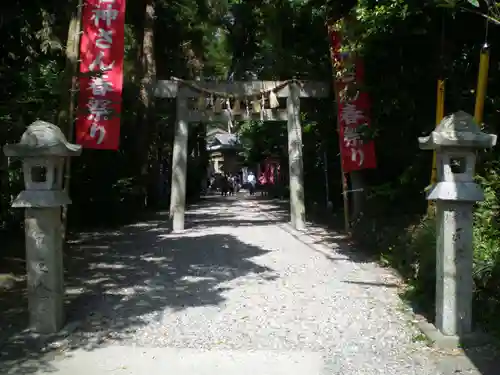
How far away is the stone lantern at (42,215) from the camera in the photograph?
5812 mm

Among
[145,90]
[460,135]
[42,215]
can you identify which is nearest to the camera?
[460,135]

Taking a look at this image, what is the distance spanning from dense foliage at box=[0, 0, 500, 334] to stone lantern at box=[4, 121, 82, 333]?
2339mm

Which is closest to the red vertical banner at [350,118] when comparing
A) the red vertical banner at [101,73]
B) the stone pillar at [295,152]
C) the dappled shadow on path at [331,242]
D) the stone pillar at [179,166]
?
the dappled shadow on path at [331,242]

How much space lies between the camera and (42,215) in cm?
592

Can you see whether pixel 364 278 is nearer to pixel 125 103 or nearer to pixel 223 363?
pixel 223 363

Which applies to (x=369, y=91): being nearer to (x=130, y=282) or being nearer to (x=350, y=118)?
(x=350, y=118)

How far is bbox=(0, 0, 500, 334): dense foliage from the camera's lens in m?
7.84

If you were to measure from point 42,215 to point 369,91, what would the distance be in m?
6.15

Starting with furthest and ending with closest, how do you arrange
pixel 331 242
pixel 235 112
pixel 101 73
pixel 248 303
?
1. pixel 235 112
2. pixel 331 242
3. pixel 101 73
4. pixel 248 303

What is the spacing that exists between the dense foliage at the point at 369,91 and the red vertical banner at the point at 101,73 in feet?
1.83

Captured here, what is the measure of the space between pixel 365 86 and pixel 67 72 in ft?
16.5

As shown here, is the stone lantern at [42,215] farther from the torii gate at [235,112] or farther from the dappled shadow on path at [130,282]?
the torii gate at [235,112]

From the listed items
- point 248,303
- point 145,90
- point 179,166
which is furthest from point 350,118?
point 145,90

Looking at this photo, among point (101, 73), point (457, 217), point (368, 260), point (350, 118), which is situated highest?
point (101, 73)
